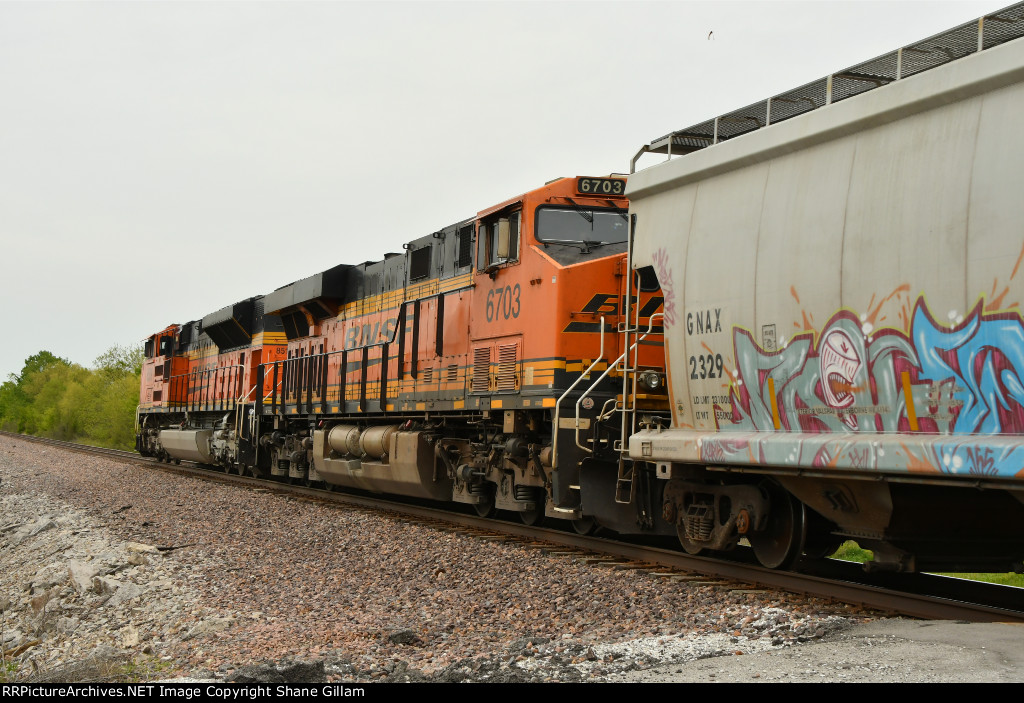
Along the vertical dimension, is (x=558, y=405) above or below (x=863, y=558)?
above

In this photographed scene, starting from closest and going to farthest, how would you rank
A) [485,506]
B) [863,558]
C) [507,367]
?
[507,367], [863,558], [485,506]

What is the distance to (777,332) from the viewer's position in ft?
22.5

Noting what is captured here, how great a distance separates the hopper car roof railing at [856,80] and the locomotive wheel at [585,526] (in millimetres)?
4078

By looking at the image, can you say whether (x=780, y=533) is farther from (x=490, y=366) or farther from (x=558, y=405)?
(x=490, y=366)

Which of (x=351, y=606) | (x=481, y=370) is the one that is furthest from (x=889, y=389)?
(x=481, y=370)

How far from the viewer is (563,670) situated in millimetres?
5191

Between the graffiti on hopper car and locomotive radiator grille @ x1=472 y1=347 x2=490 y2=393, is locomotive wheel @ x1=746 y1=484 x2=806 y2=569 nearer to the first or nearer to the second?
the graffiti on hopper car

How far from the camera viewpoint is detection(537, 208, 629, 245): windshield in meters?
10.9

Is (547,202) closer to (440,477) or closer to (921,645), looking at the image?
(440,477)

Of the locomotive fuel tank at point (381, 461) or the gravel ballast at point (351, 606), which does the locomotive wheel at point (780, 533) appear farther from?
the locomotive fuel tank at point (381, 461)

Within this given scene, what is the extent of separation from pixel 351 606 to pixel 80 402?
221 feet

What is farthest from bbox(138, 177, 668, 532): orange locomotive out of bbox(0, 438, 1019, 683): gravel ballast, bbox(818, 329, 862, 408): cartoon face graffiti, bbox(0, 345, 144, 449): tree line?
bbox(0, 345, 144, 449): tree line

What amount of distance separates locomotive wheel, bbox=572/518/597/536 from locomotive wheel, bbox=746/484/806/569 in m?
2.76

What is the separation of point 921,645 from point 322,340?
50.5ft
